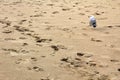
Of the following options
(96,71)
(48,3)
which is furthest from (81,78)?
(48,3)

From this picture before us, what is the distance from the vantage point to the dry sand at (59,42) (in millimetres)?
3430

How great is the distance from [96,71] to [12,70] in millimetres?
955

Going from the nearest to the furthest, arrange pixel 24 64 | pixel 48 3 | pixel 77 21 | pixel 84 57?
pixel 24 64 → pixel 84 57 → pixel 77 21 → pixel 48 3

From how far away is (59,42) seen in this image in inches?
175

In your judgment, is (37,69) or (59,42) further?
(59,42)

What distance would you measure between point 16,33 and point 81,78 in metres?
1.97

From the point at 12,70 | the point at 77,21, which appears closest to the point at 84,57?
the point at 12,70

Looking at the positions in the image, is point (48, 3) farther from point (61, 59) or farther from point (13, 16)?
point (61, 59)

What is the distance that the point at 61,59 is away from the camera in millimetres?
3789

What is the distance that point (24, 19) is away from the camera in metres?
5.88

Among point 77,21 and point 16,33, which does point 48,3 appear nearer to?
point 77,21

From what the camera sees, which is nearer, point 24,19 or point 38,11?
point 24,19

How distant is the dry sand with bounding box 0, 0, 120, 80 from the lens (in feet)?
11.3

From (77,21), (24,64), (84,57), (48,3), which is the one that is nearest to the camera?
(24,64)
